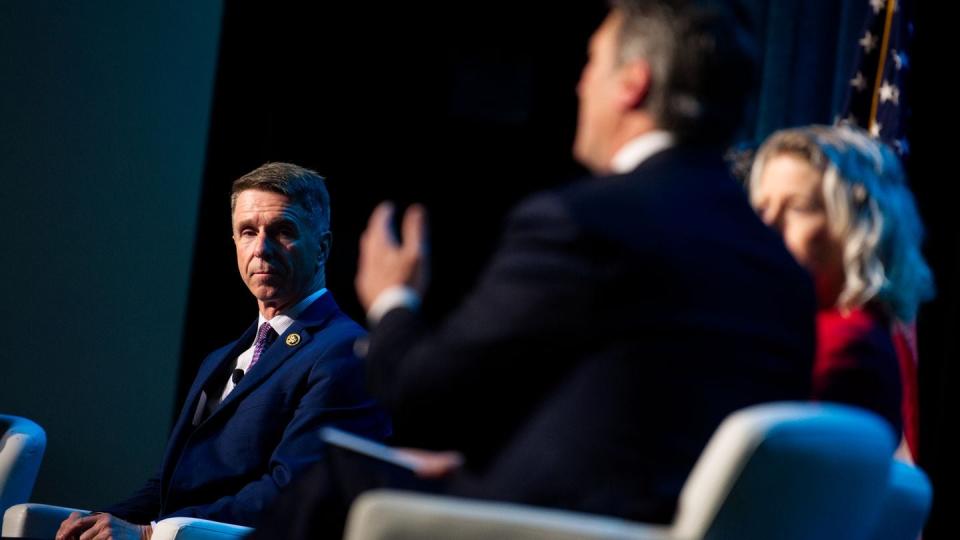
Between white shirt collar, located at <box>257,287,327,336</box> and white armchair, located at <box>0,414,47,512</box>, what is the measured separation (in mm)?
622

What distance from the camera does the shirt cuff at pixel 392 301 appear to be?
160 cm

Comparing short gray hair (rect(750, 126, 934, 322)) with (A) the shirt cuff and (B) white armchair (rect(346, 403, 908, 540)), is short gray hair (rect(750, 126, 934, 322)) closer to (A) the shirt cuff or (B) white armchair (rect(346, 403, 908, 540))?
(B) white armchair (rect(346, 403, 908, 540))

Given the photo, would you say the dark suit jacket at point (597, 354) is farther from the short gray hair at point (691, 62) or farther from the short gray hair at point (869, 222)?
the short gray hair at point (869, 222)

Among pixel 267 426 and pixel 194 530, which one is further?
pixel 267 426

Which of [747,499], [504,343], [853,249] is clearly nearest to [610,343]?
[504,343]

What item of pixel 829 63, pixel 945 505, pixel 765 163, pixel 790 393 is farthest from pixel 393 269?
pixel 945 505

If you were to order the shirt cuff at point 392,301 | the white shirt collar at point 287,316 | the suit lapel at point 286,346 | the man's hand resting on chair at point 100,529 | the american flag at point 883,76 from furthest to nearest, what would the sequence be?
the american flag at point 883,76, the white shirt collar at point 287,316, the suit lapel at point 286,346, the man's hand resting on chair at point 100,529, the shirt cuff at point 392,301

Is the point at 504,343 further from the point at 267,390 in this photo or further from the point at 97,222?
the point at 97,222

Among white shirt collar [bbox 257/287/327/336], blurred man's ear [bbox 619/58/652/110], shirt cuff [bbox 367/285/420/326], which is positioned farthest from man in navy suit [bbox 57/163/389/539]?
blurred man's ear [bbox 619/58/652/110]

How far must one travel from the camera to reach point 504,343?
144 cm

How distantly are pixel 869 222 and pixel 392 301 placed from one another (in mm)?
788

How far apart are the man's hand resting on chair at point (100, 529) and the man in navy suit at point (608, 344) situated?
1.37m

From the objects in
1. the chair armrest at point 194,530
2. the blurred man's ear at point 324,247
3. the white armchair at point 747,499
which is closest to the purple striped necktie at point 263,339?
the blurred man's ear at point 324,247

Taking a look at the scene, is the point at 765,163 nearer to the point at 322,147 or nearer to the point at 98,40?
the point at 322,147
